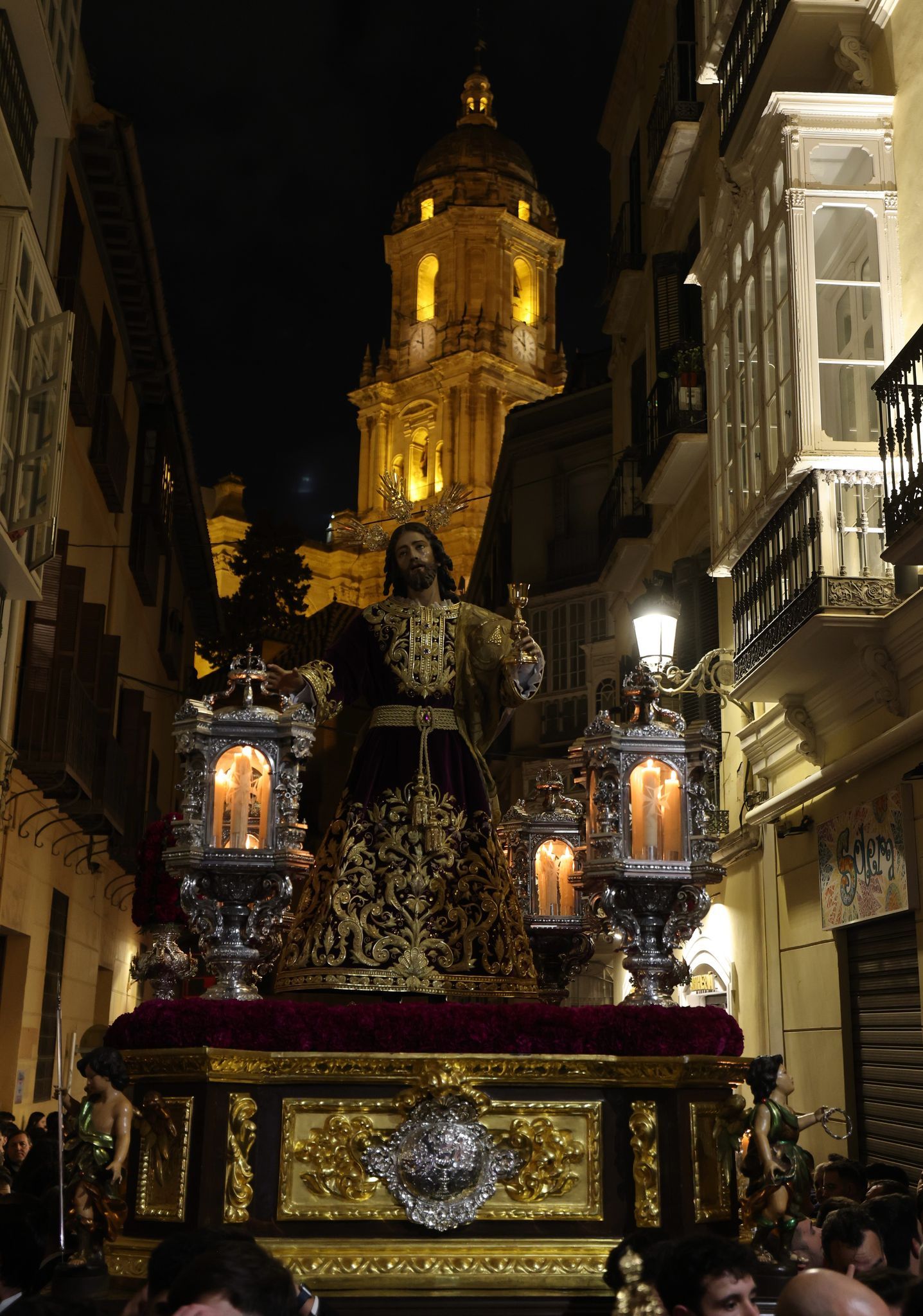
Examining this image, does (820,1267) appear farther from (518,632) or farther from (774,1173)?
(518,632)

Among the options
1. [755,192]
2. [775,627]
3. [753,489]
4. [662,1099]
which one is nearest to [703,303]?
[755,192]

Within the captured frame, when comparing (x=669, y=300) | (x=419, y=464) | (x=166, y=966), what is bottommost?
(x=166, y=966)

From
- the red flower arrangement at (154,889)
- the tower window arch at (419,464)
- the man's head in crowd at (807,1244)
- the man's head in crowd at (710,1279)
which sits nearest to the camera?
the man's head in crowd at (710,1279)

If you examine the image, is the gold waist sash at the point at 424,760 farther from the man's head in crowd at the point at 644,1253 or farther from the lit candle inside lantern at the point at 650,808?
the man's head in crowd at the point at 644,1253

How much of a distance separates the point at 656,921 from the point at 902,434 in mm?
4279

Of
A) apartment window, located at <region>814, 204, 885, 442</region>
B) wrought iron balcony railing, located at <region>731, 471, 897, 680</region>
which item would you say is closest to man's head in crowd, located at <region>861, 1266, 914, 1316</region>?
wrought iron balcony railing, located at <region>731, 471, 897, 680</region>

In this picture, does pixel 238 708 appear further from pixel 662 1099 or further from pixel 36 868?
pixel 36 868

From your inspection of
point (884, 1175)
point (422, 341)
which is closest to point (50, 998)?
point (884, 1175)

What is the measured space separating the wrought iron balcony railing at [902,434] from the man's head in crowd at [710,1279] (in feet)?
17.6

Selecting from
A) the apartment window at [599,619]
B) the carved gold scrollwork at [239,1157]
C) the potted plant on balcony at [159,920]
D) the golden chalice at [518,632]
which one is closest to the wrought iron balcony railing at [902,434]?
the golden chalice at [518,632]

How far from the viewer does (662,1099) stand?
5031 mm

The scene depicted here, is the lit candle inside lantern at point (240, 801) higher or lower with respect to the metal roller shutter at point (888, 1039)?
higher

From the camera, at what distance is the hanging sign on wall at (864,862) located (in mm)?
9195

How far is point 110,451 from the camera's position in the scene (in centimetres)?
1720
